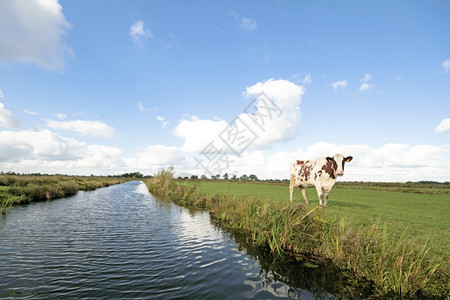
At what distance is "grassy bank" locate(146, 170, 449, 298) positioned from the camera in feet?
14.7

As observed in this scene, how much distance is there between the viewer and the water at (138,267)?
15.4ft

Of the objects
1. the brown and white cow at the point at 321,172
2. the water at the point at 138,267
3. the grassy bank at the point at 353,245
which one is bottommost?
the water at the point at 138,267

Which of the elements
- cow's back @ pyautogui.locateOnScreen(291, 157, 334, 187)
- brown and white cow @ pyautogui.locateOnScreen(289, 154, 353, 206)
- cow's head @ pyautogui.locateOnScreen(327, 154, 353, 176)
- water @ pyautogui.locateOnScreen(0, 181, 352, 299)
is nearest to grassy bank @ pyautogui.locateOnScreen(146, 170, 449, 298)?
water @ pyautogui.locateOnScreen(0, 181, 352, 299)

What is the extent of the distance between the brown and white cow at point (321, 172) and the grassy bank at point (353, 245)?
4.86 metres

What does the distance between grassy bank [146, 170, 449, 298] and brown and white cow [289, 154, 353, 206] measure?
15.9 ft

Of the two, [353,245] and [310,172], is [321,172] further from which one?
Result: [353,245]

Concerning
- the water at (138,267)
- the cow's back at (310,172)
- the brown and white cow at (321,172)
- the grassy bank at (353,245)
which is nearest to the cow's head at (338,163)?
the brown and white cow at (321,172)

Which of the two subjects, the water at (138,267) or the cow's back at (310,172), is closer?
the water at (138,267)

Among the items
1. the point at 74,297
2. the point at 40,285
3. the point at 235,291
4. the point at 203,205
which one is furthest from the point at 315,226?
the point at 203,205

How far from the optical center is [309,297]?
4602 mm

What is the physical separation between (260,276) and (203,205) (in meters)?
13.0

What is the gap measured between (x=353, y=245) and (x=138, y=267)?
5.94 metres

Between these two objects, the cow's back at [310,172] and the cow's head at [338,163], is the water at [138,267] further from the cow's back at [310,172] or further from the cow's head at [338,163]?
the cow's head at [338,163]

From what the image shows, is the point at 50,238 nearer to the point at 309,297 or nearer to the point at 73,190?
the point at 309,297
